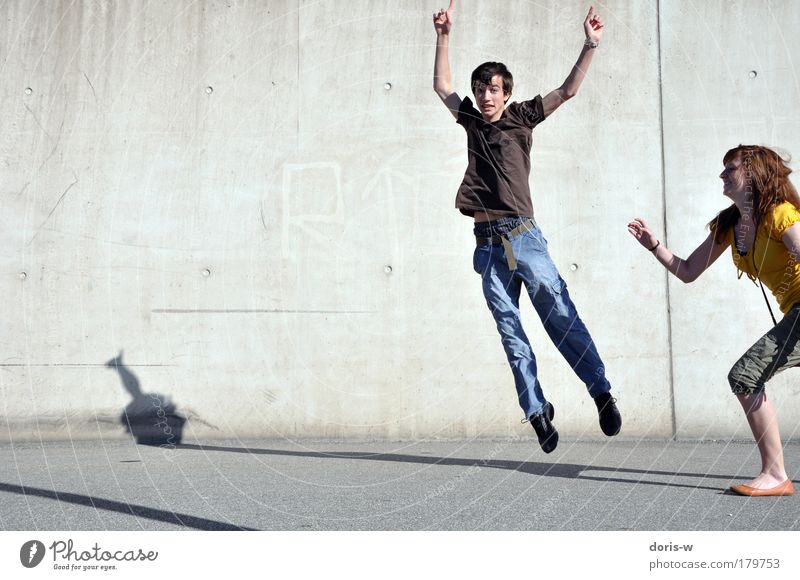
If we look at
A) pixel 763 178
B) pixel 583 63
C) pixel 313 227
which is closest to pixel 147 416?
pixel 313 227

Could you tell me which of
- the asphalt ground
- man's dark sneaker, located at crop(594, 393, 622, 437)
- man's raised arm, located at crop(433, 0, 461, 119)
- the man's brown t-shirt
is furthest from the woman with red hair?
man's raised arm, located at crop(433, 0, 461, 119)

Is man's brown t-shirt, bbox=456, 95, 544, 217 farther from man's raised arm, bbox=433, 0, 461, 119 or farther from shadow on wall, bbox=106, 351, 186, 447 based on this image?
shadow on wall, bbox=106, 351, 186, 447

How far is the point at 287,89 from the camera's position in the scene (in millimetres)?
8016

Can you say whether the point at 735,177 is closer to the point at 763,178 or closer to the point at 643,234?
the point at 763,178

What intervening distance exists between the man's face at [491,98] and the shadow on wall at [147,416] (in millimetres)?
4464

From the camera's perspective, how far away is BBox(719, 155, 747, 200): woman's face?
4625 millimetres

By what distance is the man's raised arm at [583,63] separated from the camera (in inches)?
169

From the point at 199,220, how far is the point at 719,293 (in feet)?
13.5

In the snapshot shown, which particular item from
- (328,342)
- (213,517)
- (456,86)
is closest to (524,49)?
(456,86)

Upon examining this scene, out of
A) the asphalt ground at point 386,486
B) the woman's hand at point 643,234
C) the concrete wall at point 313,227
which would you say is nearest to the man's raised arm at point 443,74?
the woman's hand at point 643,234

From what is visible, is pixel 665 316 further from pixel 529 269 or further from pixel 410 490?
pixel 529 269

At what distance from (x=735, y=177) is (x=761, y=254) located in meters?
0.42

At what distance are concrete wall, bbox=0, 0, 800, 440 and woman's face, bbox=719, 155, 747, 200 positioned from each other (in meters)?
2.75
